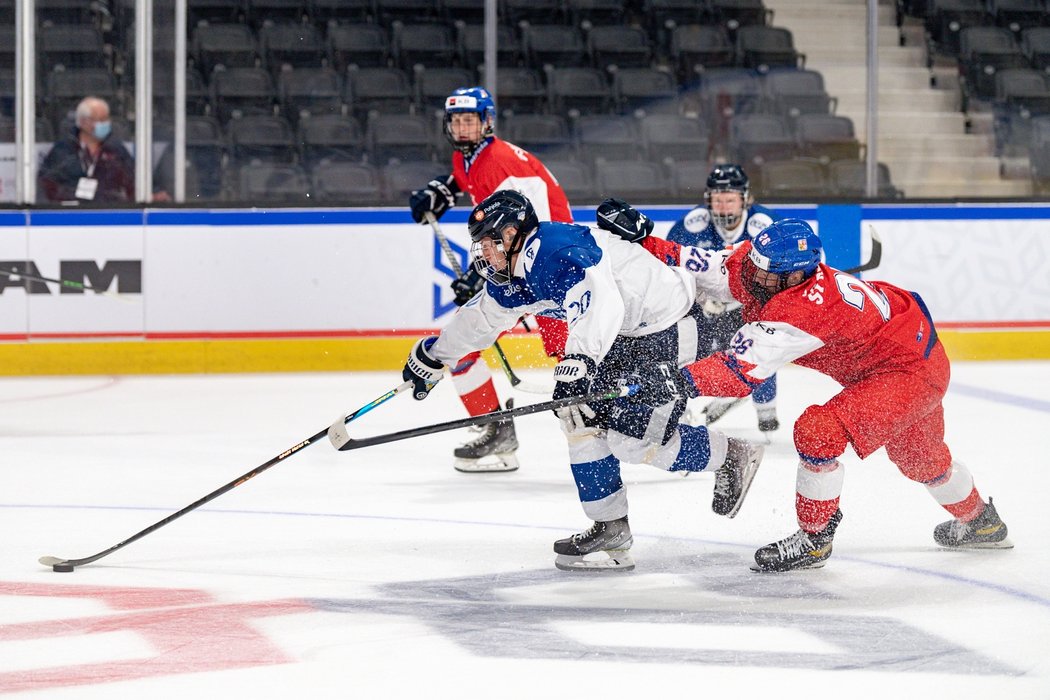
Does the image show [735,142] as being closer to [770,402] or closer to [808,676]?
[770,402]

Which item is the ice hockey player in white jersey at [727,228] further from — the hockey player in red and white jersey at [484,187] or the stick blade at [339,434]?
the stick blade at [339,434]

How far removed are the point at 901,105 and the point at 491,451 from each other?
13.2ft

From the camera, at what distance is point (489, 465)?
203 inches

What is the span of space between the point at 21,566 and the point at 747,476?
1692mm

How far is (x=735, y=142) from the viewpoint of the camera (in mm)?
8164

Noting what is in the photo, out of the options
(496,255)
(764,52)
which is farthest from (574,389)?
(764,52)

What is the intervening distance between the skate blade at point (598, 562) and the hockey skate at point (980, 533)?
0.79 m

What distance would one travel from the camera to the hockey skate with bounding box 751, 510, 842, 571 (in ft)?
11.6

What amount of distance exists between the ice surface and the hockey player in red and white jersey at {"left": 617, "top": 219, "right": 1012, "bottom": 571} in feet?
0.44

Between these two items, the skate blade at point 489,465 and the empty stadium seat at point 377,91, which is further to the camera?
the empty stadium seat at point 377,91

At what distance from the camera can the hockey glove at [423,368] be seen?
3.89 meters

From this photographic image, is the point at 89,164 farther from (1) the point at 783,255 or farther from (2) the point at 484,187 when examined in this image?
(1) the point at 783,255

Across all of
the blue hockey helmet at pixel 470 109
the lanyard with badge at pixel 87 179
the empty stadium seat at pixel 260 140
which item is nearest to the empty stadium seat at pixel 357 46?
the empty stadium seat at pixel 260 140

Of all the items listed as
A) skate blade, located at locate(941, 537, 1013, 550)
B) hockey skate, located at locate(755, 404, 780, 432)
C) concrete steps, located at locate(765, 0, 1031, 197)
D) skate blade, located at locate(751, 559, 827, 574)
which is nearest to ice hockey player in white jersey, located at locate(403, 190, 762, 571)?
skate blade, located at locate(751, 559, 827, 574)
